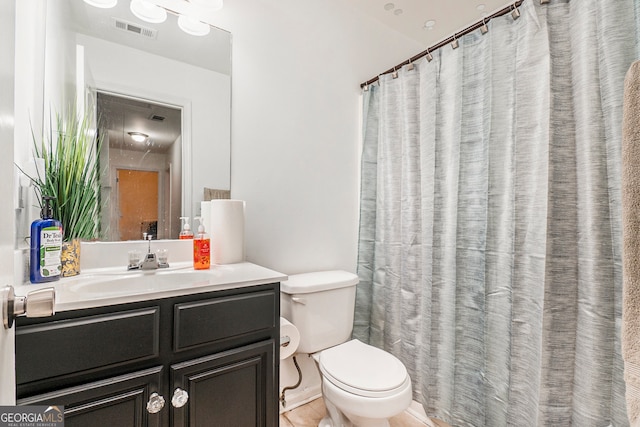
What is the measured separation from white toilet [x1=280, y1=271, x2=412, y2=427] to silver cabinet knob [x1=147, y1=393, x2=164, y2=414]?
673mm

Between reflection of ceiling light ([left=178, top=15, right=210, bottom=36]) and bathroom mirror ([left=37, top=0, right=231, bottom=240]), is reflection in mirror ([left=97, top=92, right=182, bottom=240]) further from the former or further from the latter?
reflection of ceiling light ([left=178, top=15, right=210, bottom=36])

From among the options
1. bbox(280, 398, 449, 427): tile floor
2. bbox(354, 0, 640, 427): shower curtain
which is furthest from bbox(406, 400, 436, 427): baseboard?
bbox(354, 0, 640, 427): shower curtain

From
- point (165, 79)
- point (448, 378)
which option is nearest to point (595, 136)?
point (448, 378)

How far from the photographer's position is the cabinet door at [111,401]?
0.78 metres

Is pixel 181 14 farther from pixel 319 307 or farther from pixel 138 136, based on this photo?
pixel 319 307

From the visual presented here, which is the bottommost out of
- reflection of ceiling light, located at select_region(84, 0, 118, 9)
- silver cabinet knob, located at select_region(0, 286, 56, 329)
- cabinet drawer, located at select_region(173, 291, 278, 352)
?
cabinet drawer, located at select_region(173, 291, 278, 352)

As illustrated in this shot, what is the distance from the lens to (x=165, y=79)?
139 cm

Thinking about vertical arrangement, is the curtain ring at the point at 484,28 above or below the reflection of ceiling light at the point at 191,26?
below

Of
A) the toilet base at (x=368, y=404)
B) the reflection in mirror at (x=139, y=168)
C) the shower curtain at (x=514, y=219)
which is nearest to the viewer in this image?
the shower curtain at (x=514, y=219)

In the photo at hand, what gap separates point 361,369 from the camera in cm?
133

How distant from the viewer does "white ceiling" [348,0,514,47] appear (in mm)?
1767

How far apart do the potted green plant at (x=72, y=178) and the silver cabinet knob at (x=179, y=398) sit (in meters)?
0.61

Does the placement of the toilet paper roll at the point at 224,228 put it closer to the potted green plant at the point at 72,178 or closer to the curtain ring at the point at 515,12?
the potted green plant at the point at 72,178

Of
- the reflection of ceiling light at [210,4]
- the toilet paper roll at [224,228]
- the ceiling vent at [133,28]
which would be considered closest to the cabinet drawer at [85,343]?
the toilet paper roll at [224,228]
